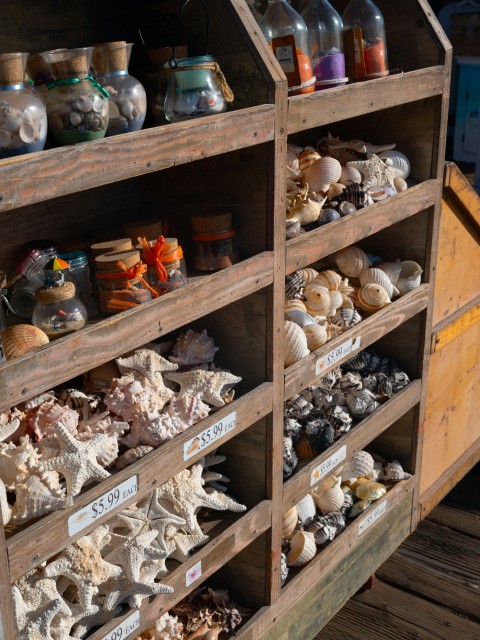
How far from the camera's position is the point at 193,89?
153 cm

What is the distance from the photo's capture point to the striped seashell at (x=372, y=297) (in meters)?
2.27

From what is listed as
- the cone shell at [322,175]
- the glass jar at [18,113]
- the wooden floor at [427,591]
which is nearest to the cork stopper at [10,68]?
the glass jar at [18,113]

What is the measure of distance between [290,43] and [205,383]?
79cm

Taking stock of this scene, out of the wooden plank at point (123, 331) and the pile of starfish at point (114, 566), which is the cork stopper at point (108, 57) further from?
the pile of starfish at point (114, 566)

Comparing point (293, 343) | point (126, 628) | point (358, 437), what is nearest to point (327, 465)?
point (358, 437)

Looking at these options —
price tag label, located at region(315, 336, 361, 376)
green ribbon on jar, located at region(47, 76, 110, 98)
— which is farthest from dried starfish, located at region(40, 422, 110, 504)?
price tag label, located at region(315, 336, 361, 376)

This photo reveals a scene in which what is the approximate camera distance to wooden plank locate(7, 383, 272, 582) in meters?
1.31

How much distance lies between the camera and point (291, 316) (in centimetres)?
204

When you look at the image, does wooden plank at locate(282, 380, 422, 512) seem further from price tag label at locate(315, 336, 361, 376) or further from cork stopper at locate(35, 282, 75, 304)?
cork stopper at locate(35, 282, 75, 304)

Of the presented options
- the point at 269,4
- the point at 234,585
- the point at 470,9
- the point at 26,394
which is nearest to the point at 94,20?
the point at 269,4

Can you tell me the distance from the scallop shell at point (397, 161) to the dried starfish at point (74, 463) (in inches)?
50.9

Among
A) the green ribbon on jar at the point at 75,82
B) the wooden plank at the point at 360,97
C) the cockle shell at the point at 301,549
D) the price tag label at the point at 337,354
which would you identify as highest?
the green ribbon on jar at the point at 75,82

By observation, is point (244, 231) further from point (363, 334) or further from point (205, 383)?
point (363, 334)

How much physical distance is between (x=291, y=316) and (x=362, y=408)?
0.47 m
